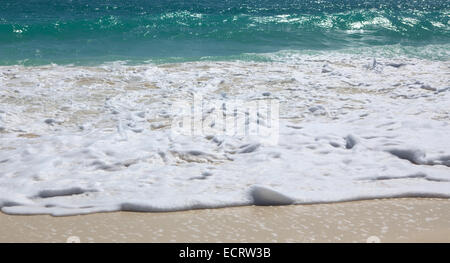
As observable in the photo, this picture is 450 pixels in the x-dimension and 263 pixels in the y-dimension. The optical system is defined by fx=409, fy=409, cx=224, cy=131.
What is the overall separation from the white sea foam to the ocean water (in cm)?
2

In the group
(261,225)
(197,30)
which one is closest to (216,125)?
(261,225)

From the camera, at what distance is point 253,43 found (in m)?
12.0

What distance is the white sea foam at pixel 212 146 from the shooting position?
10.1ft

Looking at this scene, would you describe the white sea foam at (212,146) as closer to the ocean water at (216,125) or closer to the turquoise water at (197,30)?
the ocean water at (216,125)

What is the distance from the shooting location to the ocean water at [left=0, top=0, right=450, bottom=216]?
3.13 meters

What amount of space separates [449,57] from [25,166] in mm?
9583

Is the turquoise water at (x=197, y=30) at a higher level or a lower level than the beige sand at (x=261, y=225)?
higher

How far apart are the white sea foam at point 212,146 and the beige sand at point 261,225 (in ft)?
0.36

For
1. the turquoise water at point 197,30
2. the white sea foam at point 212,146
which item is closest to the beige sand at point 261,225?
the white sea foam at point 212,146

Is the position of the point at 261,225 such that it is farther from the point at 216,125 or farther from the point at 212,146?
the point at 216,125

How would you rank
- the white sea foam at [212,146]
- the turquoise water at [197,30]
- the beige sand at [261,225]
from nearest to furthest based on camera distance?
the beige sand at [261,225] < the white sea foam at [212,146] < the turquoise water at [197,30]

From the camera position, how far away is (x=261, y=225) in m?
2.65

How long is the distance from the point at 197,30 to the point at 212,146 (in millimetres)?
10329
